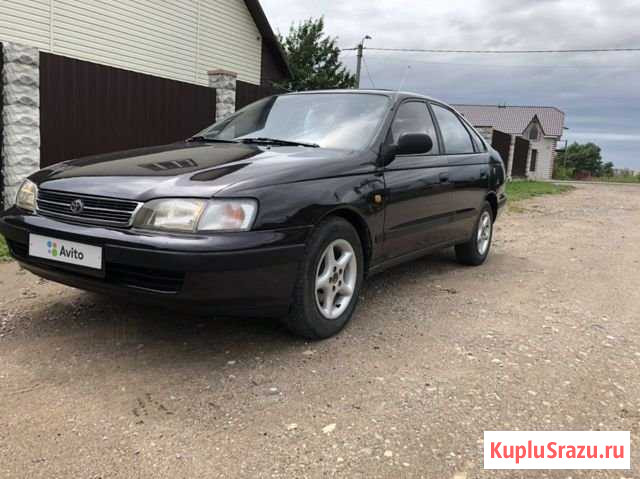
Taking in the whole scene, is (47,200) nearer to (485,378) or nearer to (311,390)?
(311,390)

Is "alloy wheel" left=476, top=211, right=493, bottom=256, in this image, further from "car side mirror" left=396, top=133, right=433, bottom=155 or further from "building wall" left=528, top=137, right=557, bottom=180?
"building wall" left=528, top=137, right=557, bottom=180

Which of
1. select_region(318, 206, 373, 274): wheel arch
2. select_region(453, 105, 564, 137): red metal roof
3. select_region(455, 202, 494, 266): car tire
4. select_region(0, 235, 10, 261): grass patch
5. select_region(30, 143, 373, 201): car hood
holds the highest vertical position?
select_region(453, 105, 564, 137): red metal roof

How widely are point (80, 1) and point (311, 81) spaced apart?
51.0 ft

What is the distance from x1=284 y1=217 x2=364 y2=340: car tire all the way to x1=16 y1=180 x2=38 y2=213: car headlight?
1589mm

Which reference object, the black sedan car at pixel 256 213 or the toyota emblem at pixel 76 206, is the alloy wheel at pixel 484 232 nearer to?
the black sedan car at pixel 256 213

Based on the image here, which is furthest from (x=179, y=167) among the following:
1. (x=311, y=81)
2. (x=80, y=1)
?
(x=311, y=81)

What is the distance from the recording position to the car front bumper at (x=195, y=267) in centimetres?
271

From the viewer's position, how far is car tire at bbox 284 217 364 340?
10.4ft

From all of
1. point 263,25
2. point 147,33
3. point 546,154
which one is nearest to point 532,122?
point 546,154

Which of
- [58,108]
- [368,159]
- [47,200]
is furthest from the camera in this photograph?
[58,108]

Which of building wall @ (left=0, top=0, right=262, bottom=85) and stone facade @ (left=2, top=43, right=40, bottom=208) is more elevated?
building wall @ (left=0, top=0, right=262, bottom=85)

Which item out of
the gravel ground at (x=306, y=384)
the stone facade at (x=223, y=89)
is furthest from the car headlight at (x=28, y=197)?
the stone facade at (x=223, y=89)

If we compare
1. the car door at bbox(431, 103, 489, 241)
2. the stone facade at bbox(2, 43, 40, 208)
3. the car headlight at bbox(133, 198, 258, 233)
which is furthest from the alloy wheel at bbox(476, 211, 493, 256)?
the stone facade at bbox(2, 43, 40, 208)

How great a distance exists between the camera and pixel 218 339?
11.2 ft
